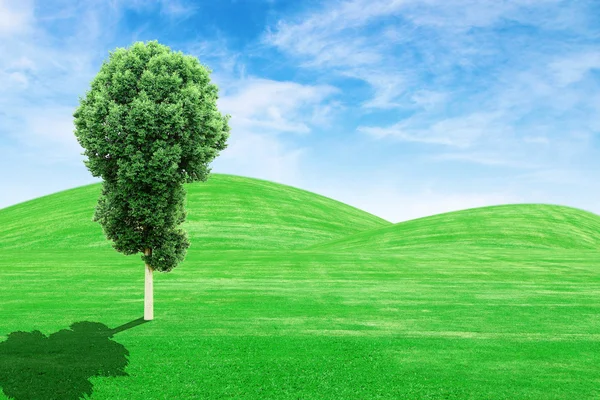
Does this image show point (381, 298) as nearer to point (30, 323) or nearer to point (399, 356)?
point (399, 356)

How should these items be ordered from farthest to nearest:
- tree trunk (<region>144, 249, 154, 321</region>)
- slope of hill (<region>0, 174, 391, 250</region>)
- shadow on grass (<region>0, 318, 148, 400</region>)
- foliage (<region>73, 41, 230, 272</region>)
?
slope of hill (<region>0, 174, 391, 250</region>) < tree trunk (<region>144, 249, 154, 321</region>) < foliage (<region>73, 41, 230, 272</region>) < shadow on grass (<region>0, 318, 148, 400</region>)

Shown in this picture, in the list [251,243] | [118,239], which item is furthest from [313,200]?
[118,239]

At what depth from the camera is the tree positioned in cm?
2134

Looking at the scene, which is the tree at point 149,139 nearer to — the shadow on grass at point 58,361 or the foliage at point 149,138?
the foliage at point 149,138

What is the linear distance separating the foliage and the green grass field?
4.61 meters

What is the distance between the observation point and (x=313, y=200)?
118 m

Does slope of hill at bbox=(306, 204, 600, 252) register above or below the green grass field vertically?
above

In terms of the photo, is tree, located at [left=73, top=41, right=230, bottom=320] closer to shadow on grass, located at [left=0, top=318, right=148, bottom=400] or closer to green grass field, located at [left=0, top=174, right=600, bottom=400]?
shadow on grass, located at [left=0, top=318, right=148, bottom=400]

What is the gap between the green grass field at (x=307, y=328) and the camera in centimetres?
1609

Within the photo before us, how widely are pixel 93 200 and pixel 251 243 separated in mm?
45910

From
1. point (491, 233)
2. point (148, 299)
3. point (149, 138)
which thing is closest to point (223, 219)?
point (491, 233)

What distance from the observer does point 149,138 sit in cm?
2175

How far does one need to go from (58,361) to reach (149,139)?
9.90 meters

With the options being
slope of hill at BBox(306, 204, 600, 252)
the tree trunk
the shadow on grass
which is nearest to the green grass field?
the shadow on grass
